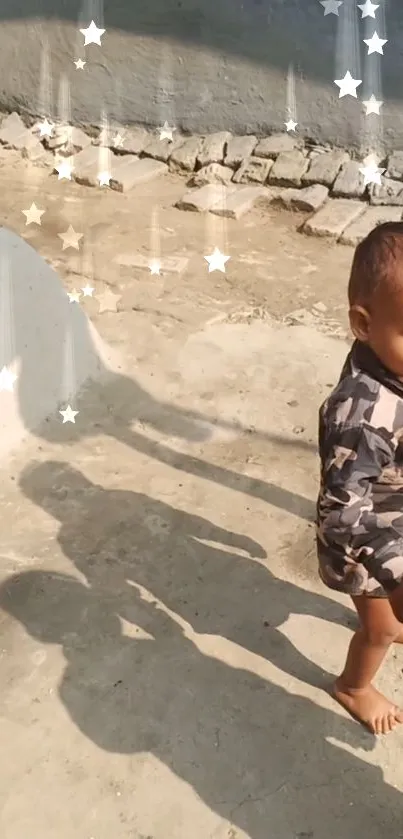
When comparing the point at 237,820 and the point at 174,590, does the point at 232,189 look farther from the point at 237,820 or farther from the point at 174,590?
the point at 237,820

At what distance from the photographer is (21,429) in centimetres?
367

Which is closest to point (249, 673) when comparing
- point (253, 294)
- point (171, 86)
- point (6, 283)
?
point (6, 283)

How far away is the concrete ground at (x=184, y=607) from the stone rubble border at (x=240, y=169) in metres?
1.40

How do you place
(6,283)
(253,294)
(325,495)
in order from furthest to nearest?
(253,294) < (6,283) < (325,495)

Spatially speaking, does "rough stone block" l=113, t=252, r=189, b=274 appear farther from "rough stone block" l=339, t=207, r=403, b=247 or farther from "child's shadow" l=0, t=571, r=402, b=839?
"child's shadow" l=0, t=571, r=402, b=839

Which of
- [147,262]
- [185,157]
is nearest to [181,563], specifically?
[147,262]

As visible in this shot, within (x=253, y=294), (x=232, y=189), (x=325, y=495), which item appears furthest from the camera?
(x=232, y=189)

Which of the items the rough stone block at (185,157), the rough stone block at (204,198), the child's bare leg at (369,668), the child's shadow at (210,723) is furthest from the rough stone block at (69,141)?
the child's bare leg at (369,668)

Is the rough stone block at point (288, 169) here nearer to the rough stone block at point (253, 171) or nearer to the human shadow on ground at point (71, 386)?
the rough stone block at point (253, 171)

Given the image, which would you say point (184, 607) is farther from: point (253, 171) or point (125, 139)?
point (125, 139)

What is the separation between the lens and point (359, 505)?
6.28 feet

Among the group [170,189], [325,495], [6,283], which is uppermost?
[325,495]

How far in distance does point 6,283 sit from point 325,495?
2152mm

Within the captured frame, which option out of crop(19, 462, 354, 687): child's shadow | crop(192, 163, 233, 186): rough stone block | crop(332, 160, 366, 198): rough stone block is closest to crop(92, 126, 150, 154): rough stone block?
crop(192, 163, 233, 186): rough stone block
